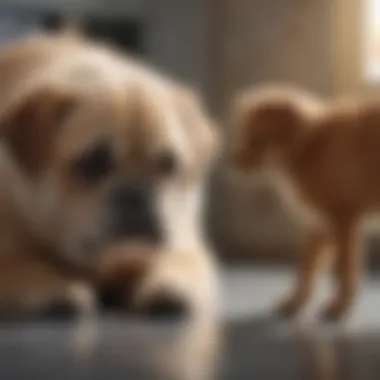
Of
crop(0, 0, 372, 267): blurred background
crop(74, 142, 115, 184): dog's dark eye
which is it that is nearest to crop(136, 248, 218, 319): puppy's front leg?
crop(74, 142, 115, 184): dog's dark eye

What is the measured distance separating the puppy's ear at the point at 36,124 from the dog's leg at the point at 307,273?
277 mm

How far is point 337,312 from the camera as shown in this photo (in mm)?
1084

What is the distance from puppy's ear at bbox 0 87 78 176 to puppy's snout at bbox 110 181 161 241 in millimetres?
86

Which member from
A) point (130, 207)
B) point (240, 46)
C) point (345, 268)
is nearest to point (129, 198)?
point (130, 207)

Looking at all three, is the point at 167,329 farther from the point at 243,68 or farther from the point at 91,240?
the point at 243,68

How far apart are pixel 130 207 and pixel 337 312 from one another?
23cm

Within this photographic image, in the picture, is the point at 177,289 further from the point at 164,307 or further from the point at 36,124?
the point at 36,124

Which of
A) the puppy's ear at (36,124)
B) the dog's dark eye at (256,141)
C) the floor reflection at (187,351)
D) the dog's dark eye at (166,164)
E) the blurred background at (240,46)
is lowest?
the floor reflection at (187,351)

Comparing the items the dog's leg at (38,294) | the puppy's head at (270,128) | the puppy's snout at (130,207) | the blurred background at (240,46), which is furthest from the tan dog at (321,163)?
the blurred background at (240,46)

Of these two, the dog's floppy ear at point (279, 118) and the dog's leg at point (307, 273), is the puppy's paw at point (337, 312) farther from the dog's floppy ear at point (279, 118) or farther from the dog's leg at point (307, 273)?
the dog's floppy ear at point (279, 118)

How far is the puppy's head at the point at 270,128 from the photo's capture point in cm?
110

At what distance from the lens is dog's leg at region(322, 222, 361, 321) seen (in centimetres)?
107

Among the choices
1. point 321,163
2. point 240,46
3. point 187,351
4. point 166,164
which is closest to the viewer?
point 187,351

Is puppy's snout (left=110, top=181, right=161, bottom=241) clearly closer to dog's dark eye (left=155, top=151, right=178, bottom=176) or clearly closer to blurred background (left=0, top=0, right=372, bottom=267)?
dog's dark eye (left=155, top=151, right=178, bottom=176)
